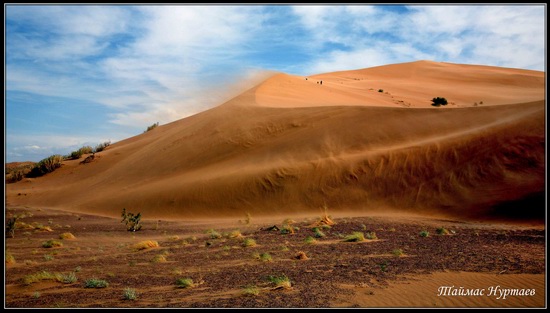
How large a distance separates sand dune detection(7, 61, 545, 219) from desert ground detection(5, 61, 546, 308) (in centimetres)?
11

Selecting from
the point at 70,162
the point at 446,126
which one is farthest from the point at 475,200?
the point at 70,162

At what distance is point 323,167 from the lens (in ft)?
87.5

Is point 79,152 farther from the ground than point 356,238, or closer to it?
farther from the ground

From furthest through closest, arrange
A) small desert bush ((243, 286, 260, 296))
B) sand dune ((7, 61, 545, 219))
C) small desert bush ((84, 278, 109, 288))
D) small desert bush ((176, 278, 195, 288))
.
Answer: sand dune ((7, 61, 545, 219)) → small desert bush ((84, 278, 109, 288)) → small desert bush ((176, 278, 195, 288)) → small desert bush ((243, 286, 260, 296))

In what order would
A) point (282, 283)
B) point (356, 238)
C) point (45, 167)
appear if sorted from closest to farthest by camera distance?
point (282, 283), point (356, 238), point (45, 167)

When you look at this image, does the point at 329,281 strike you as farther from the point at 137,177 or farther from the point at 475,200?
the point at 137,177

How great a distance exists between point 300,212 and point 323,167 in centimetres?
420

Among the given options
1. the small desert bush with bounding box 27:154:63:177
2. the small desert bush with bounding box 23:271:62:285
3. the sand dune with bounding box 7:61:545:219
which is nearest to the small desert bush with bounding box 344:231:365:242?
the sand dune with bounding box 7:61:545:219

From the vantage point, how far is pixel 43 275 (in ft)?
32.7

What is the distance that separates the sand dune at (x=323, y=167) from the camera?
21922 millimetres

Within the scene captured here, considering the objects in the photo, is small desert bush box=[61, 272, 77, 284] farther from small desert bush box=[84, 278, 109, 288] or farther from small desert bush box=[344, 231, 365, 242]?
small desert bush box=[344, 231, 365, 242]

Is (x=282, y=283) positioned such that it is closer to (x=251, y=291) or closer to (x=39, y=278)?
(x=251, y=291)

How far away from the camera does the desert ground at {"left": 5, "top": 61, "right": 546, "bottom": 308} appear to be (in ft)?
28.6

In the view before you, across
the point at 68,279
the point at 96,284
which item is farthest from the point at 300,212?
the point at 96,284
